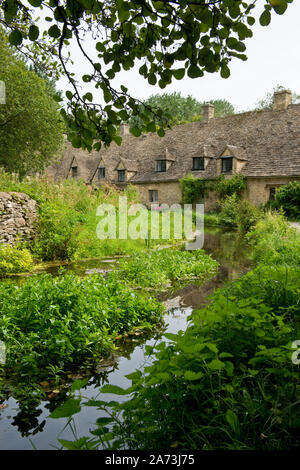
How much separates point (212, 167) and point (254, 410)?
2913cm

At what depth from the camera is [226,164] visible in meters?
28.6

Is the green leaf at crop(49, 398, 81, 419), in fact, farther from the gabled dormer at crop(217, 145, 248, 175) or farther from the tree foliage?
the gabled dormer at crop(217, 145, 248, 175)

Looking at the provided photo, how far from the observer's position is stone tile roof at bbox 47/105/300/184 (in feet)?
88.0

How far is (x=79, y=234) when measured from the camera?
1188 centimetres

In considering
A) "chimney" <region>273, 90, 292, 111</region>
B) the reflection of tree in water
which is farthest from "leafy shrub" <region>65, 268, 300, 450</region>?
"chimney" <region>273, 90, 292, 111</region>

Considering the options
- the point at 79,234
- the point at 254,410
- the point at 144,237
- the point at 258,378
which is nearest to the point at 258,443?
the point at 254,410

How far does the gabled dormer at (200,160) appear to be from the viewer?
30391 mm

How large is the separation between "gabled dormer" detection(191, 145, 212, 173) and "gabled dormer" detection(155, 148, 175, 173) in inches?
102

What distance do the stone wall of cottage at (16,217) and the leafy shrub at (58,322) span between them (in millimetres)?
5290

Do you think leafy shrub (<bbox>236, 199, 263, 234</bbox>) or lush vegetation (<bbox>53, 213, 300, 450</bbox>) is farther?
leafy shrub (<bbox>236, 199, 263, 234</bbox>)

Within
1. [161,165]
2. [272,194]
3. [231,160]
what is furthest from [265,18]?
[161,165]

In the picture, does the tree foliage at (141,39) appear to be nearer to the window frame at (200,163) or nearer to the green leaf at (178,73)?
the green leaf at (178,73)

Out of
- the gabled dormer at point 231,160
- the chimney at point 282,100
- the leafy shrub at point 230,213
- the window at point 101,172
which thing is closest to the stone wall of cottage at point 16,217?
the leafy shrub at point 230,213

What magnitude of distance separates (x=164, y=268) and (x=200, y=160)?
22.9 meters
